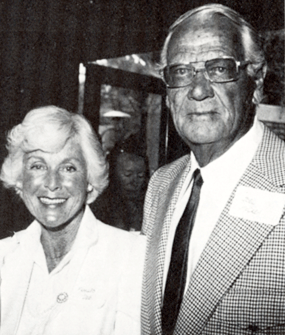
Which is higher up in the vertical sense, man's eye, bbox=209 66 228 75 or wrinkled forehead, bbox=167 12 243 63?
wrinkled forehead, bbox=167 12 243 63

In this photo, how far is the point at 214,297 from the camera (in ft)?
4.61

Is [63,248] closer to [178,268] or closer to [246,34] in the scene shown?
[178,268]

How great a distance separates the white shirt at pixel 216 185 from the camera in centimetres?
157

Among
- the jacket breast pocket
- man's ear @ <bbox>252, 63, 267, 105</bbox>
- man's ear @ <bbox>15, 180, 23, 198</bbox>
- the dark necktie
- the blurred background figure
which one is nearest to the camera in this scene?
the jacket breast pocket

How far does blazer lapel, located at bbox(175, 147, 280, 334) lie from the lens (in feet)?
4.55

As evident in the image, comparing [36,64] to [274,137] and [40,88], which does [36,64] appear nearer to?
[40,88]

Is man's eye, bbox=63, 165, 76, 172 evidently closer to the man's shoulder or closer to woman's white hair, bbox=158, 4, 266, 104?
the man's shoulder

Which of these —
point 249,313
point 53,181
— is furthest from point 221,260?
point 53,181

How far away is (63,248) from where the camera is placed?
1852mm

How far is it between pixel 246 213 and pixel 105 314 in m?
0.75

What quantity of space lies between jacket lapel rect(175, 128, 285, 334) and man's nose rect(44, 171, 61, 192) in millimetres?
727

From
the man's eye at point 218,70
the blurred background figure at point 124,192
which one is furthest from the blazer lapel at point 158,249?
the blurred background figure at point 124,192

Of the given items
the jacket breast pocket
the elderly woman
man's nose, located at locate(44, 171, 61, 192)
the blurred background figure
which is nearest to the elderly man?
the jacket breast pocket

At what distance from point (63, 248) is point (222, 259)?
2.68ft
